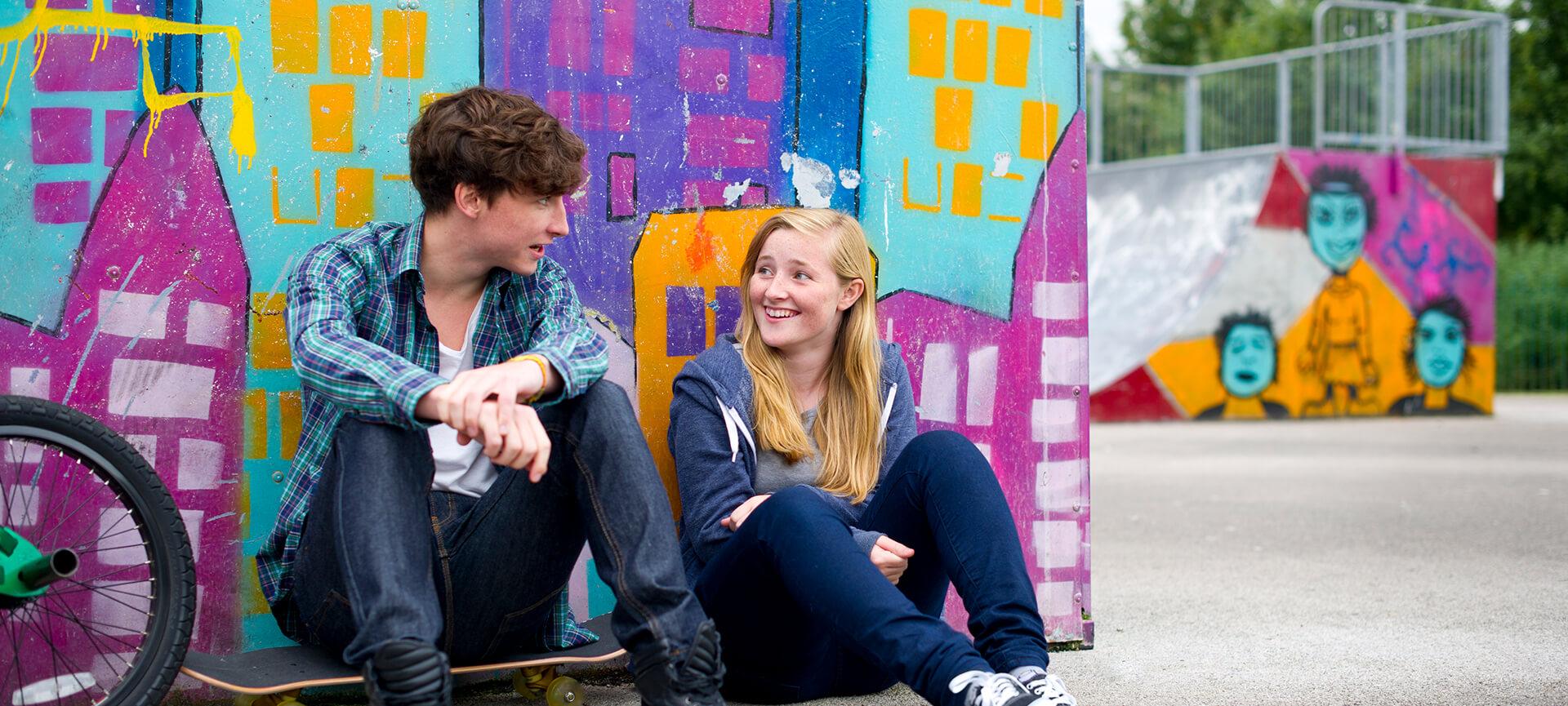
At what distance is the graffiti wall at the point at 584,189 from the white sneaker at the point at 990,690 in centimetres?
124

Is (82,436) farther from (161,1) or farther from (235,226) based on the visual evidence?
(161,1)

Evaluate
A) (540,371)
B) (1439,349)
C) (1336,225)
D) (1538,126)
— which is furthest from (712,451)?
(1538,126)

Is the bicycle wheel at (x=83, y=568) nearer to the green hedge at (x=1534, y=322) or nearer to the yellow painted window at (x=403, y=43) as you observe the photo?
the yellow painted window at (x=403, y=43)

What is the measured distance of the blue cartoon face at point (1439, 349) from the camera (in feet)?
49.2

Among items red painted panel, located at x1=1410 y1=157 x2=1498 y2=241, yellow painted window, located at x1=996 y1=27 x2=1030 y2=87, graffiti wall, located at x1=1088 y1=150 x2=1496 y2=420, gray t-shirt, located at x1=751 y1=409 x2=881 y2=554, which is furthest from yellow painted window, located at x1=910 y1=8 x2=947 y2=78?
red painted panel, located at x1=1410 y1=157 x2=1498 y2=241

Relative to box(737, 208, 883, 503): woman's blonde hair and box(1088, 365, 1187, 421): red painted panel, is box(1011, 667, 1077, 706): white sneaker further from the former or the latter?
box(1088, 365, 1187, 421): red painted panel

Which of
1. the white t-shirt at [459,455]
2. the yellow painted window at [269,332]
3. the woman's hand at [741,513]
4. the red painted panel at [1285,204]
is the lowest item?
the woman's hand at [741,513]

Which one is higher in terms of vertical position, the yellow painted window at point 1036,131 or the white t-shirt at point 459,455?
the yellow painted window at point 1036,131

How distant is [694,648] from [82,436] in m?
1.12

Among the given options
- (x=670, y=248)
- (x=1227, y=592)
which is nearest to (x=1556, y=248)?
(x=1227, y=592)

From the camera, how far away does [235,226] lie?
3045mm

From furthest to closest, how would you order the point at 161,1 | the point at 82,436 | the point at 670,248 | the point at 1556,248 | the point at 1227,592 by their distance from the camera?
the point at 1556,248
the point at 1227,592
the point at 670,248
the point at 161,1
the point at 82,436

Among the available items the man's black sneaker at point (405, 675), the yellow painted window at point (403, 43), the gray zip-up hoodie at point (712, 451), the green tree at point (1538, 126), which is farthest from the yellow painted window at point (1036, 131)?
the green tree at point (1538, 126)

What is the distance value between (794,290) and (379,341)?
946 millimetres
